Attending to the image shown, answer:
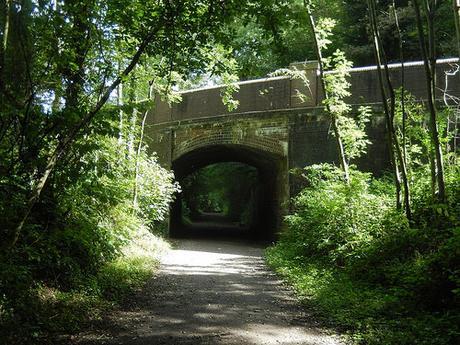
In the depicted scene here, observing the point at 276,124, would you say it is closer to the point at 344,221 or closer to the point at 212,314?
the point at 344,221

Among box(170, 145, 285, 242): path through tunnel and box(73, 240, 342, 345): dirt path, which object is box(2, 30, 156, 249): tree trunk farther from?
box(170, 145, 285, 242): path through tunnel

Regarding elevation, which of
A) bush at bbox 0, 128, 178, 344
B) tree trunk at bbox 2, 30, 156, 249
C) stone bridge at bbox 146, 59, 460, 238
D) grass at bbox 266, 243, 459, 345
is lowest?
grass at bbox 266, 243, 459, 345

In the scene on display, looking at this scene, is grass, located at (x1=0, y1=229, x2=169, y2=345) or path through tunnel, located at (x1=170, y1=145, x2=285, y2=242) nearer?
grass, located at (x1=0, y1=229, x2=169, y2=345)

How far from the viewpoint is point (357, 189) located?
8.23m

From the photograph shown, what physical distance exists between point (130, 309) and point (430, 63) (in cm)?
537

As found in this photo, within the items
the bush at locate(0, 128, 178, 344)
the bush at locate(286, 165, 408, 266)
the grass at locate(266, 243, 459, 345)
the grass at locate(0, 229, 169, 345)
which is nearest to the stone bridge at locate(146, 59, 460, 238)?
the bush at locate(286, 165, 408, 266)

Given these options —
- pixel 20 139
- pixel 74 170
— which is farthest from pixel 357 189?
pixel 20 139

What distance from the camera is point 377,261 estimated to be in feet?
21.3

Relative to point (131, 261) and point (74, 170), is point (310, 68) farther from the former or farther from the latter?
point (74, 170)

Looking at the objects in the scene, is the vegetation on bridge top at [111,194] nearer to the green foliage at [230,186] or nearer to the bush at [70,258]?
the bush at [70,258]

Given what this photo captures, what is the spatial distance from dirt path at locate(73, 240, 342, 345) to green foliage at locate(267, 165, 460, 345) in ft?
1.41

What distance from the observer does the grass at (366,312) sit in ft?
13.1

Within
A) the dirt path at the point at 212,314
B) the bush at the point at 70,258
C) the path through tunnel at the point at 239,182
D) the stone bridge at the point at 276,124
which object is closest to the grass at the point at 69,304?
the bush at the point at 70,258

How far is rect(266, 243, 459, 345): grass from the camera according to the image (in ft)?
13.1
